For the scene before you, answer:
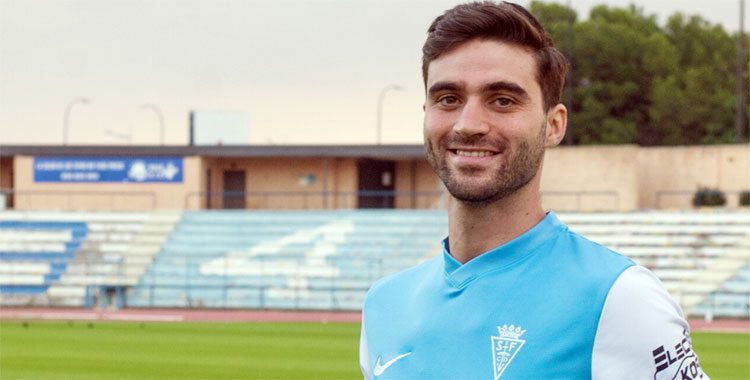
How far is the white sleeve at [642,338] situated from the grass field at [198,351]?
45.0ft

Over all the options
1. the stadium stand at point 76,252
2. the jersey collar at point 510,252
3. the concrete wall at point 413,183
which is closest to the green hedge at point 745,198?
the concrete wall at point 413,183

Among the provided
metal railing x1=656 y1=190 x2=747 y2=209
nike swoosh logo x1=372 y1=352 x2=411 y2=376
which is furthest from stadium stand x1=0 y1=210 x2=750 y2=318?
nike swoosh logo x1=372 y1=352 x2=411 y2=376

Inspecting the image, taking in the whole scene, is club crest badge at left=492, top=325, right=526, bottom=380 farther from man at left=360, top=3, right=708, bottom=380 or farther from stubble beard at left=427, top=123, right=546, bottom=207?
stubble beard at left=427, top=123, right=546, bottom=207

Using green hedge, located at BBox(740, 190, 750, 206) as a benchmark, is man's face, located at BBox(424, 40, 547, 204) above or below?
above

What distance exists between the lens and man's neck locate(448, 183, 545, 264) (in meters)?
2.42

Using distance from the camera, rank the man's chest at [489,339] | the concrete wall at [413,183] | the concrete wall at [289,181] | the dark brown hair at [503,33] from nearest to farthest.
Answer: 1. the man's chest at [489,339]
2. the dark brown hair at [503,33]
3. the concrete wall at [413,183]
4. the concrete wall at [289,181]

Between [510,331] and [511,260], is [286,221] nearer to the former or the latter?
[511,260]

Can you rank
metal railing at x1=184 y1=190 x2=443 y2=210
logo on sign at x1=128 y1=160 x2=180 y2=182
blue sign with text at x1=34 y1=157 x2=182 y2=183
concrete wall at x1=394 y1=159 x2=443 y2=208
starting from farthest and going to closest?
concrete wall at x1=394 y1=159 x2=443 y2=208 → metal railing at x1=184 y1=190 x2=443 y2=210 → blue sign with text at x1=34 y1=157 x2=182 y2=183 → logo on sign at x1=128 y1=160 x2=180 y2=182

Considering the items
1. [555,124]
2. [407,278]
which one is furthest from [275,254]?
[555,124]

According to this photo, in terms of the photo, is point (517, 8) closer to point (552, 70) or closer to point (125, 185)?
point (552, 70)

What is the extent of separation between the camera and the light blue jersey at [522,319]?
218cm

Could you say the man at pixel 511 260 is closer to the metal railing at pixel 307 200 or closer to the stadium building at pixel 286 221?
the stadium building at pixel 286 221

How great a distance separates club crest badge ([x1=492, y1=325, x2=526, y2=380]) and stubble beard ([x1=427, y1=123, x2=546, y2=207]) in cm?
31

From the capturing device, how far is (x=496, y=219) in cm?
243
